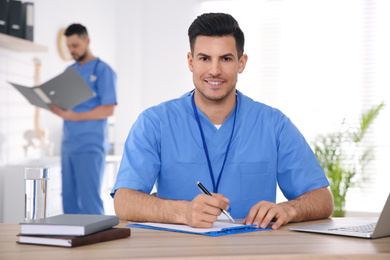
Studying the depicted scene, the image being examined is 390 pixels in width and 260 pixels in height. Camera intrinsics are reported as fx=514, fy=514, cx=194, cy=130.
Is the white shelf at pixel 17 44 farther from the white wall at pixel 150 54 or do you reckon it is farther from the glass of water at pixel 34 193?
the glass of water at pixel 34 193

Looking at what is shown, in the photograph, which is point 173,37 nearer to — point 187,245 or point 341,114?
point 341,114

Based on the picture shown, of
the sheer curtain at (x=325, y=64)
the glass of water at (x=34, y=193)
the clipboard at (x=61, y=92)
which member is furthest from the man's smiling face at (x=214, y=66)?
the sheer curtain at (x=325, y=64)

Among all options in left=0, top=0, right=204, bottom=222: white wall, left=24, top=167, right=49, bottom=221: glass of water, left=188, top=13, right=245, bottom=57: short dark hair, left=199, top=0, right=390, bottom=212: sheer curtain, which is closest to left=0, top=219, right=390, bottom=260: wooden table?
left=24, top=167, right=49, bottom=221: glass of water

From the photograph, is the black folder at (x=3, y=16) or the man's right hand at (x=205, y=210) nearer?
the man's right hand at (x=205, y=210)

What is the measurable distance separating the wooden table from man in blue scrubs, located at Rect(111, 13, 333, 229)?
0.51 m

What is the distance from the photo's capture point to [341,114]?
15.9ft

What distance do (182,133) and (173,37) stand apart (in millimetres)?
3850

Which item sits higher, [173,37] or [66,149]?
[173,37]

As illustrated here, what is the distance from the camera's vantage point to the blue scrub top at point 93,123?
12.0 ft

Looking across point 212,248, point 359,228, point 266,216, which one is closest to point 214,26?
point 266,216

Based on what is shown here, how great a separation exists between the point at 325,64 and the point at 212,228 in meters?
4.05

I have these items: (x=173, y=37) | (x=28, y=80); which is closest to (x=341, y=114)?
(x=173, y=37)

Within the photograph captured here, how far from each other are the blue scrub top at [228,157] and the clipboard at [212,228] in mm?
375

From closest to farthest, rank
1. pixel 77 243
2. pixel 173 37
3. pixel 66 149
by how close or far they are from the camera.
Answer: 1. pixel 77 243
2. pixel 66 149
3. pixel 173 37
